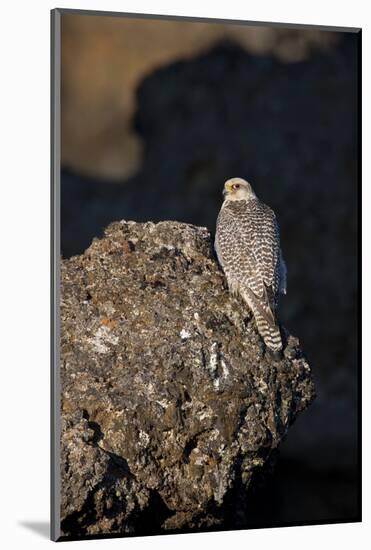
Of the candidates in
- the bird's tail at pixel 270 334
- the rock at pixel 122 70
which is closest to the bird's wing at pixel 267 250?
the bird's tail at pixel 270 334

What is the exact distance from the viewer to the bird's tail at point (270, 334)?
8.53 meters

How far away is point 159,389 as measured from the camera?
26.8 feet

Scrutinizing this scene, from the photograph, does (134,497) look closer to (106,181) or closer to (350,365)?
(350,365)

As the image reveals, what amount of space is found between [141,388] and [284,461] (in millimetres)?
6255

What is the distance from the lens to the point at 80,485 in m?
7.96

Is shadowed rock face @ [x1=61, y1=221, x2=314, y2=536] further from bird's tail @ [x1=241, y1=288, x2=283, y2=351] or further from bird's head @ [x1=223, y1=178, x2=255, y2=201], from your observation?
bird's head @ [x1=223, y1=178, x2=255, y2=201]

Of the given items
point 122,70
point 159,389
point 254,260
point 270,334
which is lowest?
point 159,389

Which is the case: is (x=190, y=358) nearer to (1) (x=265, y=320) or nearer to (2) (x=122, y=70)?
(1) (x=265, y=320)

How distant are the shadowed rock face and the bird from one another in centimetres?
10

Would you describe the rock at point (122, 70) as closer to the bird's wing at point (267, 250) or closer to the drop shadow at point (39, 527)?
the bird's wing at point (267, 250)

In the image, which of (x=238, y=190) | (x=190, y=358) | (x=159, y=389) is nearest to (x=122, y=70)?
(x=238, y=190)

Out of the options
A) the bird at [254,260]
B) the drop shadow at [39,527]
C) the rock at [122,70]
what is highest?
the rock at [122,70]

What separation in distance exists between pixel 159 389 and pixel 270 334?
0.81 m

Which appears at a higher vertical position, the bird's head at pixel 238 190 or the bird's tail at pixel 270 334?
the bird's head at pixel 238 190
